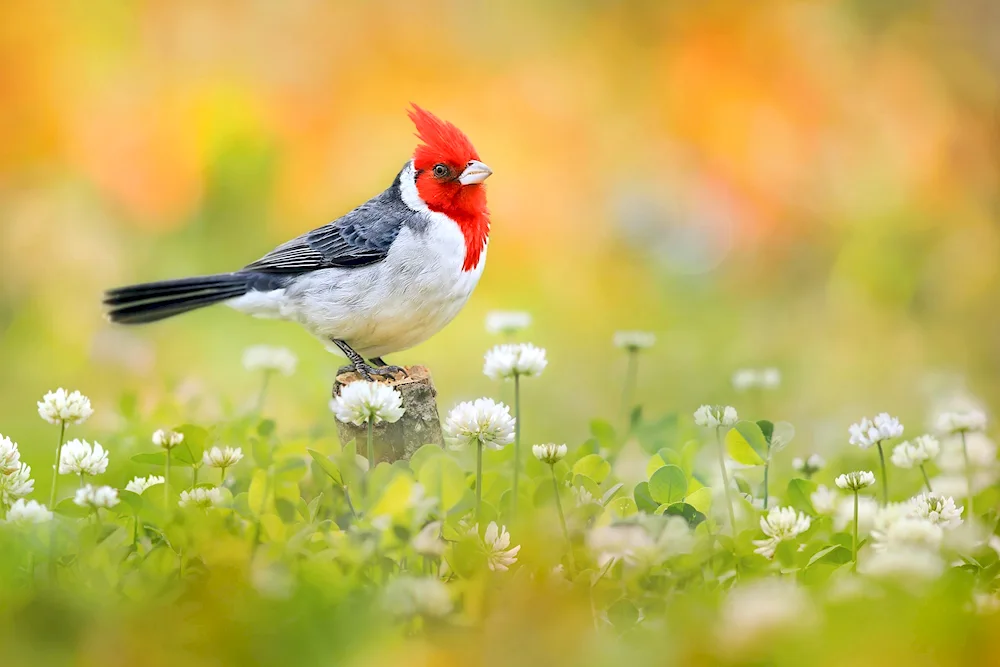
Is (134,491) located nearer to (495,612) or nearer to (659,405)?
(495,612)

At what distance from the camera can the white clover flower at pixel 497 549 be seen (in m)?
1.74

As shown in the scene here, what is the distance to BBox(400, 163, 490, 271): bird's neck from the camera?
9.63 feet

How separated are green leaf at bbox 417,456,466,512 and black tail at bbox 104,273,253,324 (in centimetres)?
143

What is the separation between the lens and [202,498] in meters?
1.94

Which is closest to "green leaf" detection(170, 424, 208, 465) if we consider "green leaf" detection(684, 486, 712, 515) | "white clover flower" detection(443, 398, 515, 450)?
"white clover flower" detection(443, 398, 515, 450)

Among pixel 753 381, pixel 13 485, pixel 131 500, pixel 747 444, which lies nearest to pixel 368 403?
pixel 131 500

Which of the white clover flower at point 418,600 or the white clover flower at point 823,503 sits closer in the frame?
the white clover flower at point 418,600

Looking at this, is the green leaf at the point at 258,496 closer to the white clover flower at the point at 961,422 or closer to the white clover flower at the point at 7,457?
the white clover flower at the point at 7,457

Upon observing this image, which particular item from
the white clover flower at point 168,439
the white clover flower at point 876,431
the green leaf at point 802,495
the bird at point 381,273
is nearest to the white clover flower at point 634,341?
the bird at point 381,273

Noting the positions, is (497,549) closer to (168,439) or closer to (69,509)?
(168,439)

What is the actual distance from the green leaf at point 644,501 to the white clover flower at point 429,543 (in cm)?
55

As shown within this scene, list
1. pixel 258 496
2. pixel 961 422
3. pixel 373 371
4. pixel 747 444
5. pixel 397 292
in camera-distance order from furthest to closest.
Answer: pixel 373 371 < pixel 397 292 < pixel 961 422 < pixel 747 444 < pixel 258 496

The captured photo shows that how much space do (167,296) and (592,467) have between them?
5.03 ft

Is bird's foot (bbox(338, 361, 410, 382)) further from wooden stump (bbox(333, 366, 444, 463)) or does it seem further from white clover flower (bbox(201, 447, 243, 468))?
white clover flower (bbox(201, 447, 243, 468))
